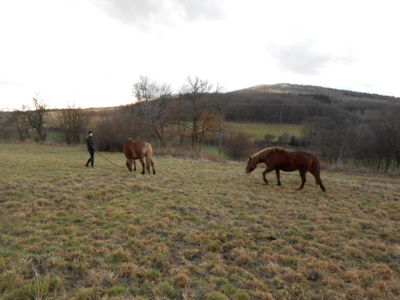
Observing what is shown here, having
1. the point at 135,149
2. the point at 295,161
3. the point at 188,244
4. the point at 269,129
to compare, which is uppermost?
the point at 269,129

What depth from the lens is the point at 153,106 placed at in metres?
34.5

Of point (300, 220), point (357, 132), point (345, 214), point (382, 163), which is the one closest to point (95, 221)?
point (300, 220)

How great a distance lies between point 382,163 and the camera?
27656mm

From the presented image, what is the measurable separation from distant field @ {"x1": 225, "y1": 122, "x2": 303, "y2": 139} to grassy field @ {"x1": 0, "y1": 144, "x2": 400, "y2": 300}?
35768 mm

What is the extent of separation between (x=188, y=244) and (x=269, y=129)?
45403 millimetres

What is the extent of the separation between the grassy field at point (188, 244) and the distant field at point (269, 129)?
35768 millimetres

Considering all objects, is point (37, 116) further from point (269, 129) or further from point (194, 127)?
point (269, 129)

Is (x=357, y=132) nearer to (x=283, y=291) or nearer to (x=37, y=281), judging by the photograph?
(x=283, y=291)

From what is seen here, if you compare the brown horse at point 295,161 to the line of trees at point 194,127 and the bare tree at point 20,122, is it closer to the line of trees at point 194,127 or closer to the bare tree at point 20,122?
the line of trees at point 194,127

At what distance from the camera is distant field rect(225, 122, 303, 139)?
141ft

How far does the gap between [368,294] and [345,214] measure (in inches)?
153

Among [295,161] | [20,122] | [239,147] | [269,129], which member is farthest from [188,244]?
[269,129]

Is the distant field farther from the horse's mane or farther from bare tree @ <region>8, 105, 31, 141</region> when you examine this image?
bare tree @ <region>8, 105, 31, 141</region>

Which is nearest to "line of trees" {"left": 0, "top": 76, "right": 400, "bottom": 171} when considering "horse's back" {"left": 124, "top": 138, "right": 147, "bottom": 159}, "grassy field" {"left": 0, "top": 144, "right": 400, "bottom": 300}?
"horse's back" {"left": 124, "top": 138, "right": 147, "bottom": 159}
